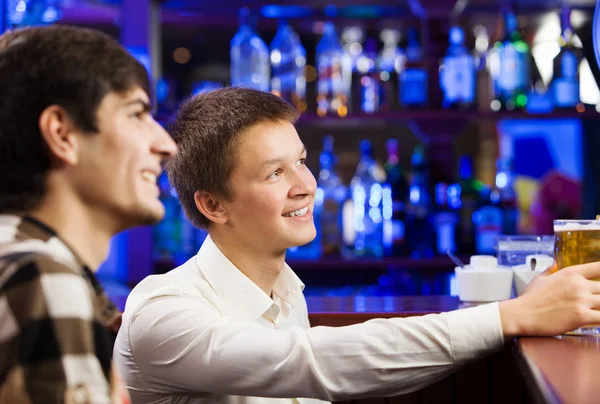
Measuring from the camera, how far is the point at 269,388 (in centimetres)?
108

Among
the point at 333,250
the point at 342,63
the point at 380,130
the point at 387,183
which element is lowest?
the point at 333,250

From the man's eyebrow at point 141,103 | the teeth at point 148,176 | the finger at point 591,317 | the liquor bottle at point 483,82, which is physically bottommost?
the finger at point 591,317

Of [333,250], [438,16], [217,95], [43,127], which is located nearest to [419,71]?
[438,16]

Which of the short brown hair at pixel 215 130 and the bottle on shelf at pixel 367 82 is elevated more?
the bottle on shelf at pixel 367 82

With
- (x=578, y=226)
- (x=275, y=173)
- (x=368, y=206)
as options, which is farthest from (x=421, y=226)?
(x=578, y=226)

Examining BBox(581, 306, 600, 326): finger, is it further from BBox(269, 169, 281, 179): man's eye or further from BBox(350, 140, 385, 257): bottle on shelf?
BBox(350, 140, 385, 257): bottle on shelf

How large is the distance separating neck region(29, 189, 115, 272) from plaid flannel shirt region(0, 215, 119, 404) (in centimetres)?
6

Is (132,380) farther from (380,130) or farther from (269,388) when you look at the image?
Result: (380,130)

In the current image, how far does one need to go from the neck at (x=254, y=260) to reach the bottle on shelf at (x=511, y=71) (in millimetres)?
1848

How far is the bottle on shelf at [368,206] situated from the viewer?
3.12 m

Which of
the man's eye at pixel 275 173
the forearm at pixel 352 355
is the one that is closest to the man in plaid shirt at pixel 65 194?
the forearm at pixel 352 355

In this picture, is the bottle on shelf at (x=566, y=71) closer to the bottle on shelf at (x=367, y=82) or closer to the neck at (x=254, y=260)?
the bottle on shelf at (x=367, y=82)

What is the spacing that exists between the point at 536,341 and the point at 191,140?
2.49 ft

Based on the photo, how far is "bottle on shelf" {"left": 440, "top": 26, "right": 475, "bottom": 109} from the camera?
10.0ft
